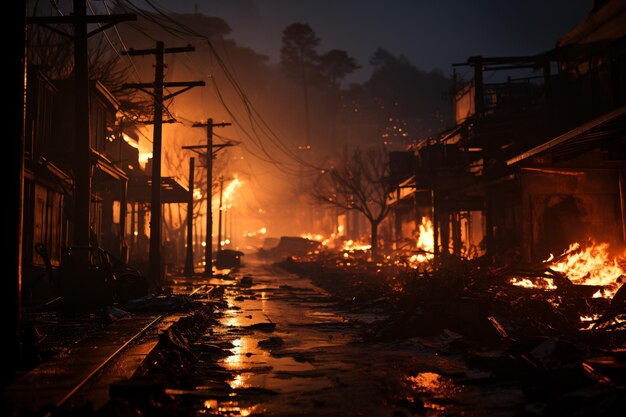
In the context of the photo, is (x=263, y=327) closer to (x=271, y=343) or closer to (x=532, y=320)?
(x=271, y=343)

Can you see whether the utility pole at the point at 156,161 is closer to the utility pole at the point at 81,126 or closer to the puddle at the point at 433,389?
the utility pole at the point at 81,126

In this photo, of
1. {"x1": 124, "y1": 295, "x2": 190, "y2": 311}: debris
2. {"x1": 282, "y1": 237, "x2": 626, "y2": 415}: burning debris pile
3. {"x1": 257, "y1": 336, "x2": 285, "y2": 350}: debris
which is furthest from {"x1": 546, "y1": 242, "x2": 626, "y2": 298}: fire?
{"x1": 124, "y1": 295, "x2": 190, "y2": 311}: debris

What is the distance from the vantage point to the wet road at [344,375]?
19.8ft

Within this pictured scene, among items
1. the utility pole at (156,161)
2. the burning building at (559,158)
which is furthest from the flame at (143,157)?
the burning building at (559,158)

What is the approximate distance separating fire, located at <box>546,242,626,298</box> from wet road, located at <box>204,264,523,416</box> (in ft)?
15.7

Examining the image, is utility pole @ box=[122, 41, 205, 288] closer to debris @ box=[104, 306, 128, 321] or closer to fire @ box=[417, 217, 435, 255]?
debris @ box=[104, 306, 128, 321]

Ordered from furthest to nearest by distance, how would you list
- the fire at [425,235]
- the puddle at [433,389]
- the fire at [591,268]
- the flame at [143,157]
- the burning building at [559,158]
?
the flame at [143,157] → the fire at [425,235] → the burning building at [559,158] → the fire at [591,268] → the puddle at [433,389]

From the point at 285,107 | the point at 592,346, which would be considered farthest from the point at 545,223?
the point at 285,107

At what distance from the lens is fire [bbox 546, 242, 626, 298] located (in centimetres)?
1334

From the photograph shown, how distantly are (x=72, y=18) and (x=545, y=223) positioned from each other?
16.3 m

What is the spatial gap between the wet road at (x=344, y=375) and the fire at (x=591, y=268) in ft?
15.7

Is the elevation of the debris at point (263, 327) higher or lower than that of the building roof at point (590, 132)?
lower

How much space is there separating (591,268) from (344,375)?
957 centimetres

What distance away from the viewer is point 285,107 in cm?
12462
